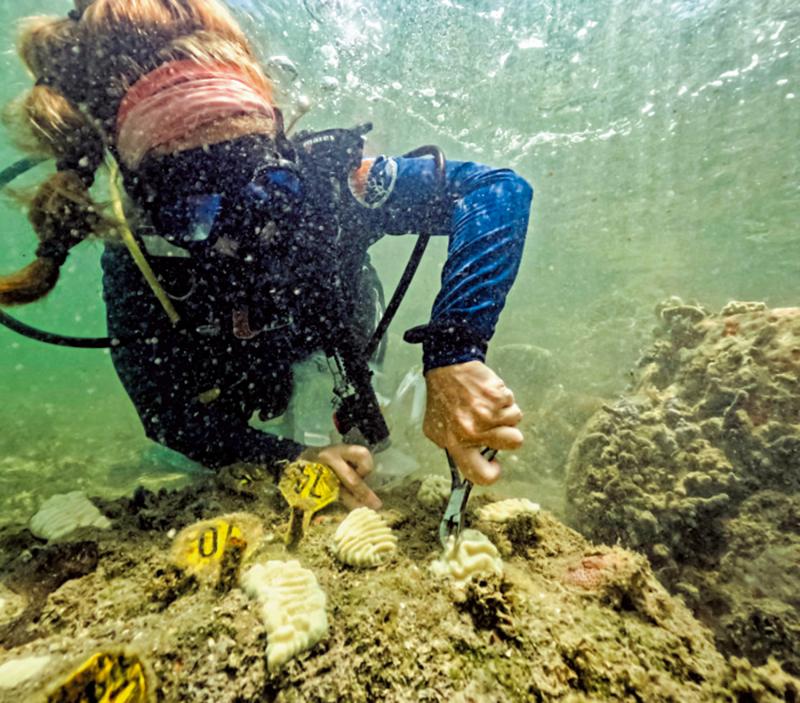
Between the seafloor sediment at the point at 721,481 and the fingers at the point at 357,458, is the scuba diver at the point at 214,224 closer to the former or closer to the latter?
the fingers at the point at 357,458

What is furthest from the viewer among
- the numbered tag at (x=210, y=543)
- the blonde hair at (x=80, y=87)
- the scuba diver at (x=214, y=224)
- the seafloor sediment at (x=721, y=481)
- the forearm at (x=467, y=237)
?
the seafloor sediment at (x=721, y=481)

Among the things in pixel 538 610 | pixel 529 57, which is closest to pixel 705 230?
pixel 529 57

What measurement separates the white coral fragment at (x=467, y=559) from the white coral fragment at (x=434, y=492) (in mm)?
526

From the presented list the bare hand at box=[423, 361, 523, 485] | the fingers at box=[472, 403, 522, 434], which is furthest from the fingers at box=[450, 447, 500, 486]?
the fingers at box=[472, 403, 522, 434]

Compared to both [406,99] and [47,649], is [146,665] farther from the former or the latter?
[406,99]

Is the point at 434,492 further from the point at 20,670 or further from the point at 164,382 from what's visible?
the point at 164,382

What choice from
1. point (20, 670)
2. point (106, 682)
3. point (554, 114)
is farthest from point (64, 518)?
point (554, 114)

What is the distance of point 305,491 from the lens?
7.01 ft

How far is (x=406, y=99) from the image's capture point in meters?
13.6

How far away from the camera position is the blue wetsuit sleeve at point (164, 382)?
284 cm

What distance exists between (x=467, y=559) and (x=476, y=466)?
424 mm

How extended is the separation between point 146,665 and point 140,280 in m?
2.41

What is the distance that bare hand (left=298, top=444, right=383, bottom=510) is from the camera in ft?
7.71

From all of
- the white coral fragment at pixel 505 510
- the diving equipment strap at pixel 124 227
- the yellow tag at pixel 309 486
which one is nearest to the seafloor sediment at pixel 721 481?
the white coral fragment at pixel 505 510
